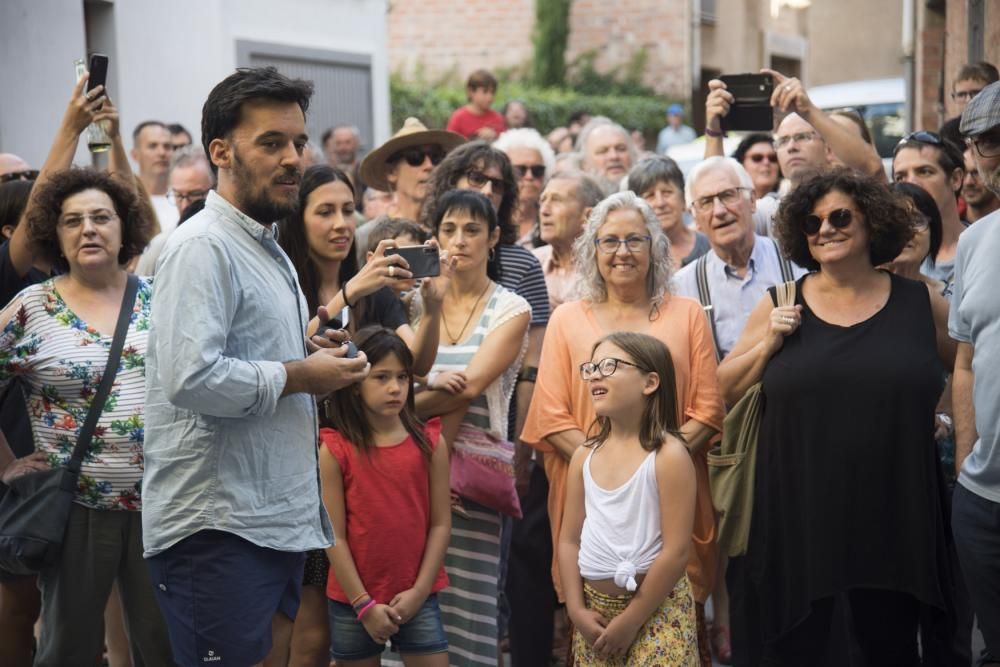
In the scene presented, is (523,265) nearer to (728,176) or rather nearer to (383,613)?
(728,176)

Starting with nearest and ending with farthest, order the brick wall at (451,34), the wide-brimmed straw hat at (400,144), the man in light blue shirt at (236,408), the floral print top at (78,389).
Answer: the man in light blue shirt at (236,408) → the floral print top at (78,389) → the wide-brimmed straw hat at (400,144) → the brick wall at (451,34)

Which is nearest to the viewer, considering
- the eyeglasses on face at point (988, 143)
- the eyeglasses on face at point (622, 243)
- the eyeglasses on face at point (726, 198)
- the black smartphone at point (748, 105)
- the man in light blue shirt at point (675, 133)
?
the eyeglasses on face at point (988, 143)

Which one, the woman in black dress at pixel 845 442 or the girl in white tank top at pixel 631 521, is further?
the woman in black dress at pixel 845 442

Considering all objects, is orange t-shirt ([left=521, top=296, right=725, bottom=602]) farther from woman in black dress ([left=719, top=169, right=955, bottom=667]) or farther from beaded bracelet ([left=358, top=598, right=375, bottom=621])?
beaded bracelet ([left=358, top=598, right=375, bottom=621])

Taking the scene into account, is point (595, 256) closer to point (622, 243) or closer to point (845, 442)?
point (622, 243)

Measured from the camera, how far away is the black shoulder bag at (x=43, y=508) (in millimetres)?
5027

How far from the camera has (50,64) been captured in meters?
11.8

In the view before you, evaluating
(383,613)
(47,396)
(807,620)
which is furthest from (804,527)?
(47,396)

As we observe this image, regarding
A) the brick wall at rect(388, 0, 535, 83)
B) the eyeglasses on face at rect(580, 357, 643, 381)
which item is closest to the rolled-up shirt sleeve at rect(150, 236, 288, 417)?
the eyeglasses on face at rect(580, 357, 643, 381)

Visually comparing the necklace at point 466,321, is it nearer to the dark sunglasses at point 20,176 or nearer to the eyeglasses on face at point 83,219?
the eyeglasses on face at point 83,219

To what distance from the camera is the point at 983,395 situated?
456 cm

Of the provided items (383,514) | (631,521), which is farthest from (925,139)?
(383,514)

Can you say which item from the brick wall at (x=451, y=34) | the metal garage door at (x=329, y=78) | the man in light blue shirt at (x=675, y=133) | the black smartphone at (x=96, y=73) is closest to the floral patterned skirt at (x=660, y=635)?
the black smartphone at (x=96, y=73)

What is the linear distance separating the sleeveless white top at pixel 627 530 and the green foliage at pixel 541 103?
16396 millimetres
